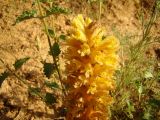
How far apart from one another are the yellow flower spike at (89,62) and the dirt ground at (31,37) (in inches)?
28.8

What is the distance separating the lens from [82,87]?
2.46m

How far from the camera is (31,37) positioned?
3.80 metres

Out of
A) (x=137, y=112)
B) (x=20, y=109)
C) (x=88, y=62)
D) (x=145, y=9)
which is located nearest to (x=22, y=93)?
(x=20, y=109)

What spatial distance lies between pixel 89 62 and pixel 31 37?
4.99 ft

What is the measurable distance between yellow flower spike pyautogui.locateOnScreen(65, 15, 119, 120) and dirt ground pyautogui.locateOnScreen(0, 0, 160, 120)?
2.40 feet

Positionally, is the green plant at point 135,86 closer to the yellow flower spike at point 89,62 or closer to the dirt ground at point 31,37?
the dirt ground at point 31,37

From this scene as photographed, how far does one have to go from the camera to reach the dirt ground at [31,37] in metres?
3.35

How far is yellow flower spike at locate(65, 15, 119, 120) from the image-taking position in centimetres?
237

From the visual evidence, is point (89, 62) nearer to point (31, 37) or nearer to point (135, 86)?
point (135, 86)

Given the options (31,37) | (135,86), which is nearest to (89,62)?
(135,86)

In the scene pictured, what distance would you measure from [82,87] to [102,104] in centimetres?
18

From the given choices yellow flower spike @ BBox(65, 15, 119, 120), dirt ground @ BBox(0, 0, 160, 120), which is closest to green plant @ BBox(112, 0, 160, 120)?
dirt ground @ BBox(0, 0, 160, 120)

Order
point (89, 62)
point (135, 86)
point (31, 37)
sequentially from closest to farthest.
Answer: point (89, 62) < point (135, 86) < point (31, 37)

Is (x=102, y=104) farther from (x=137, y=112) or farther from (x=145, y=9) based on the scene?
(x=145, y=9)
